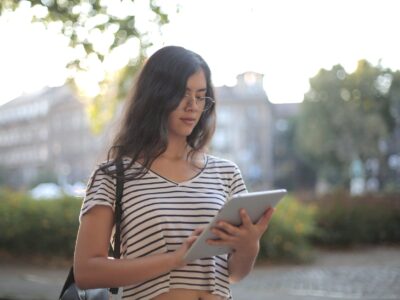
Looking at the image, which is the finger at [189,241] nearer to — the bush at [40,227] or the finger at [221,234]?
the finger at [221,234]

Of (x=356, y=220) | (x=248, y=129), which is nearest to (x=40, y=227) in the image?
(x=356, y=220)

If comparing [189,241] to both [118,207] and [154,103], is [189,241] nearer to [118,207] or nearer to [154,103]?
[118,207]

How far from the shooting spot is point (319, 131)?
4391 centimetres

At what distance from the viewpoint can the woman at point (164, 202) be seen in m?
1.90

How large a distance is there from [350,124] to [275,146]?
3544 centimetres

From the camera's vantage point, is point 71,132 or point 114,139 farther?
point 71,132

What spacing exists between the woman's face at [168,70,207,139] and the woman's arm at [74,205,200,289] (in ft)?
1.36

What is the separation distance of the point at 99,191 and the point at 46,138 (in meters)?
94.3

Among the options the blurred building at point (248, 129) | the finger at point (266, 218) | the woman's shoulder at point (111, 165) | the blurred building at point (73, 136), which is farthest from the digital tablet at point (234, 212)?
the blurred building at point (248, 129)

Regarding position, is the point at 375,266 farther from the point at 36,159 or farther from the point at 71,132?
the point at 36,159

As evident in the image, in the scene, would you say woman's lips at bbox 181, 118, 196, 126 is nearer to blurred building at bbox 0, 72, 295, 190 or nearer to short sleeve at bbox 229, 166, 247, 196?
short sleeve at bbox 229, 166, 247, 196

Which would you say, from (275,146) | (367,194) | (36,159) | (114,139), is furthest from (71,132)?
(114,139)

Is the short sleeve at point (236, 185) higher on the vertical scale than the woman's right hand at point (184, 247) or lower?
higher

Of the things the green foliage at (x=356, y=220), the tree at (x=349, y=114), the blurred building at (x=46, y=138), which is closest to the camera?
the green foliage at (x=356, y=220)
